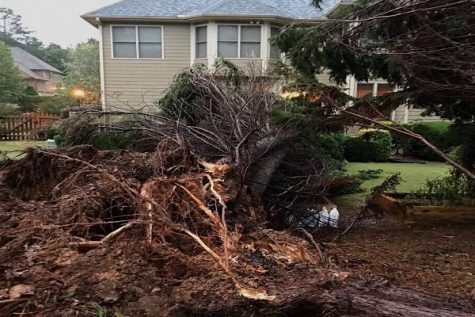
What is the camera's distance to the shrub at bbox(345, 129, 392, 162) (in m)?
13.9

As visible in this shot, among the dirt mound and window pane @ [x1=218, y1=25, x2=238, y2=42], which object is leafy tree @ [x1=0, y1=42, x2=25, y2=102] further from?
the dirt mound

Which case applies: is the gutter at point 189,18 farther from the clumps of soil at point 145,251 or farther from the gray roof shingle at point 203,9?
the clumps of soil at point 145,251

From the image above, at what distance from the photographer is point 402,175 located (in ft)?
36.7

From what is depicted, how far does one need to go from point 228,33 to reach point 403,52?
12.2 m

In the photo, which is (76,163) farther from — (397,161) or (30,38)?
(30,38)

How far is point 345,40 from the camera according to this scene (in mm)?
5699

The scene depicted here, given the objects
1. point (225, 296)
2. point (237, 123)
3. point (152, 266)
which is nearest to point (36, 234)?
point (152, 266)

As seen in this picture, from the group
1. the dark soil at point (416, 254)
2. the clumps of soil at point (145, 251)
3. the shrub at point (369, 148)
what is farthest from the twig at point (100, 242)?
the shrub at point (369, 148)

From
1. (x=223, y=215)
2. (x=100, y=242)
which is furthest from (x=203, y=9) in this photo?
(x=100, y=242)

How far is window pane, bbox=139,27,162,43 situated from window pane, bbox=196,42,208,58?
159 cm

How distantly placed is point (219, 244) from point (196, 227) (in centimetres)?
38

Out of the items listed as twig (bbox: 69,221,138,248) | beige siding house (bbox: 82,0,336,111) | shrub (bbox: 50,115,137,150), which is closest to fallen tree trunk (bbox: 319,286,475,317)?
twig (bbox: 69,221,138,248)

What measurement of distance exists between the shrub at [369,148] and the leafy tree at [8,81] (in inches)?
942

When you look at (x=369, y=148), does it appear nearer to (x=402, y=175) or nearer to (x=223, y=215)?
(x=402, y=175)
